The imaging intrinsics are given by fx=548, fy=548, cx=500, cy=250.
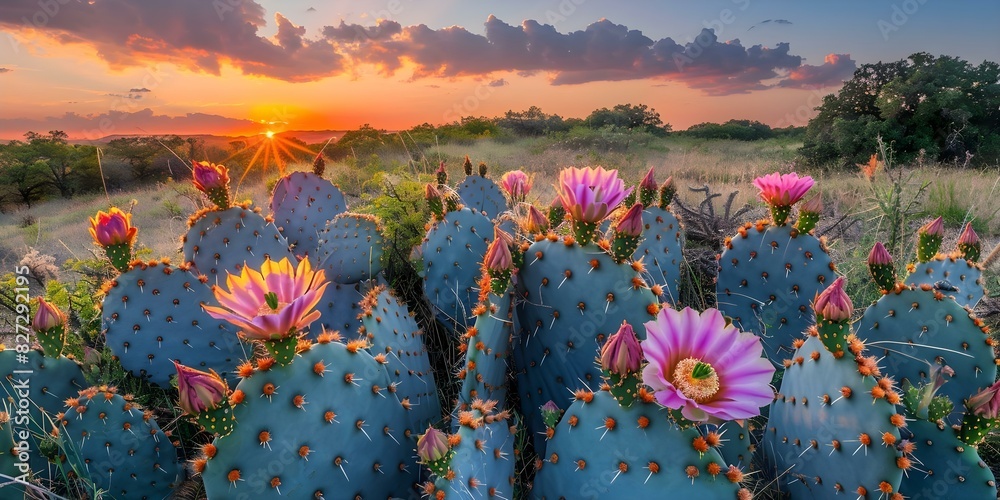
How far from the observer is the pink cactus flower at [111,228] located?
221 centimetres

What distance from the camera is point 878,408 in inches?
55.9

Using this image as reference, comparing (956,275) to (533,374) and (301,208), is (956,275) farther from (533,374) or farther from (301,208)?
(301,208)

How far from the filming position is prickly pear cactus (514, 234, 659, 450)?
1704 mm

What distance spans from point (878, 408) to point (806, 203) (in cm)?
121

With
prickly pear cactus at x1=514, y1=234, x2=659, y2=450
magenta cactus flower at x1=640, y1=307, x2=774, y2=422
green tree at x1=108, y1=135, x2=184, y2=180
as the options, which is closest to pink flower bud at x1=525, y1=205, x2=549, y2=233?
prickly pear cactus at x1=514, y1=234, x2=659, y2=450

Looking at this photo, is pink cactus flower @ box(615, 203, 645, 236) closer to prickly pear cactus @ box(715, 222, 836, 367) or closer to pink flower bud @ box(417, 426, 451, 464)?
pink flower bud @ box(417, 426, 451, 464)

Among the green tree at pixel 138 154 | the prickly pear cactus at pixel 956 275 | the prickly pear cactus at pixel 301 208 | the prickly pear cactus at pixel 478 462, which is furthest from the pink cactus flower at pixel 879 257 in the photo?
the green tree at pixel 138 154

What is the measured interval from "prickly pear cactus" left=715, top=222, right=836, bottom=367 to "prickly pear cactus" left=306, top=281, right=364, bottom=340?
1.85 metres

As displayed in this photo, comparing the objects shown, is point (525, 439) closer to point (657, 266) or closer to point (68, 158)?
point (657, 266)

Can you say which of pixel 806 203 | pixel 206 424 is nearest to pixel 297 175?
pixel 206 424

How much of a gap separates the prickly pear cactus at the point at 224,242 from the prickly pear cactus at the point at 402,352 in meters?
0.79

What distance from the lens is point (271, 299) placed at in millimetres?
1283

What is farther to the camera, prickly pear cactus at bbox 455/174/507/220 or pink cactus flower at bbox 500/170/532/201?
prickly pear cactus at bbox 455/174/507/220

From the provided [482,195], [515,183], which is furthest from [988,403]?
[482,195]
